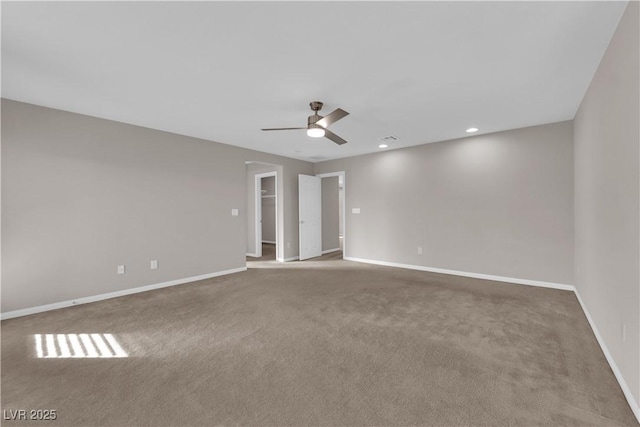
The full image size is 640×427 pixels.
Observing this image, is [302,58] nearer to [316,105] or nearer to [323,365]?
[316,105]

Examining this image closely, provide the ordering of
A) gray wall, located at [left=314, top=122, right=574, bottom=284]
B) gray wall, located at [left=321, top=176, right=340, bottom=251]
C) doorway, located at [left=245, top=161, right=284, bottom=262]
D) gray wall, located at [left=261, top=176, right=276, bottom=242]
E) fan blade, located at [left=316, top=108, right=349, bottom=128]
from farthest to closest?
gray wall, located at [left=261, top=176, right=276, bottom=242] → gray wall, located at [left=321, top=176, right=340, bottom=251] → doorway, located at [left=245, top=161, right=284, bottom=262] → gray wall, located at [left=314, top=122, right=574, bottom=284] → fan blade, located at [left=316, top=108, right=349, bottom=128]

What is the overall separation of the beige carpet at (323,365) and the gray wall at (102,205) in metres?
0.52

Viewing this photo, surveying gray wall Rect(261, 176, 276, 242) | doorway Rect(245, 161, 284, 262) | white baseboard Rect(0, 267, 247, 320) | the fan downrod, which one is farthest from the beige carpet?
gray wall Rect(261, 176, 276, 242)

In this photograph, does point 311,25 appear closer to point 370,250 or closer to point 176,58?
point 176,58

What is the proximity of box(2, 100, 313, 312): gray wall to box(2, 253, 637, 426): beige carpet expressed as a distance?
52 centimetres

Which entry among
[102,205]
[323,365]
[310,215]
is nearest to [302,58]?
[323,365]

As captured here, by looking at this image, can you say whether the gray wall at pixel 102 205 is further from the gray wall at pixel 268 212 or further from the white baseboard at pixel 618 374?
the white baseboard at pixel 618 374

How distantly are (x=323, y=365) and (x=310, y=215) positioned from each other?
4938 millimetres

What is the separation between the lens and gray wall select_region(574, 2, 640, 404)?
1.71 metres

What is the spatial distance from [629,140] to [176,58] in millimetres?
3382

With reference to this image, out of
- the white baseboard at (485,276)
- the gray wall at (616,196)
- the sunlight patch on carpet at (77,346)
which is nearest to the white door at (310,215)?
the white baseboard at (485,276)

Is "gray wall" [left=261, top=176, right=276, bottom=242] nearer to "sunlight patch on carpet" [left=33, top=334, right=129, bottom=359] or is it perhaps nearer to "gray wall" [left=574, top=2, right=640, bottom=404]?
"sunlight patch on carpet" [left=33, top=334, right=129, bottom=359]

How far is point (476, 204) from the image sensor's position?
16.1 ft

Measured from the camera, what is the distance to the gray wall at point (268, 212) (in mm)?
9391
